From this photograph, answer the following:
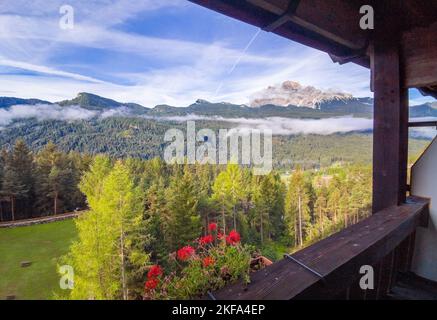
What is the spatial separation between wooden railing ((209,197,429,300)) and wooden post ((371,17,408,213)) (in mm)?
163

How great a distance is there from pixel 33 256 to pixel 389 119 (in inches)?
601

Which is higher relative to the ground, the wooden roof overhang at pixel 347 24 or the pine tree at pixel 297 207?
the wooden roof overhang at pixel 347 24

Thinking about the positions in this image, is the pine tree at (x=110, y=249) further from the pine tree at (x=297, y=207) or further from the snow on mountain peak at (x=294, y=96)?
the snow on mountain peak at (x=294, y=96)

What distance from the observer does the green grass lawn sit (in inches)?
370

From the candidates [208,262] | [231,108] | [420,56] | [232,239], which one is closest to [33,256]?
[232,239]

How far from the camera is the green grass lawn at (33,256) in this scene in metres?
9.40

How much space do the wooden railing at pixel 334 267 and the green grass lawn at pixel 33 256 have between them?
9831 mm

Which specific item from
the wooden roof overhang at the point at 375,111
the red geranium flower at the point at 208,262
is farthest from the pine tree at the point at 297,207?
the red geranium flower at the point at 208,262

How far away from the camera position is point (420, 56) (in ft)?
4.75

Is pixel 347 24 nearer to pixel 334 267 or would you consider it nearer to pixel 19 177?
pixel 334 267

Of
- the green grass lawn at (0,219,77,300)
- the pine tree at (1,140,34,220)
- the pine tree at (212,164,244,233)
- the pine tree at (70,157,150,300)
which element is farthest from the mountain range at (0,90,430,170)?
the pine tree at (70,157,150,300)

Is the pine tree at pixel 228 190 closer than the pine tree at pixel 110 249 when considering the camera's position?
No

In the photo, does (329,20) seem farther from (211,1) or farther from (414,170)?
(414,170)

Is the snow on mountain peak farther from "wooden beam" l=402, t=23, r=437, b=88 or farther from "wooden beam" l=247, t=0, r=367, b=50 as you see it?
"wooden beam" l=247, t=0, r=367, b=50
